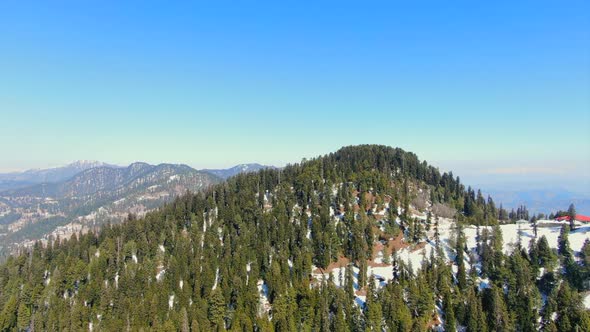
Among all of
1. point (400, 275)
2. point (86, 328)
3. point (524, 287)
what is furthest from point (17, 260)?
point (524, 287)

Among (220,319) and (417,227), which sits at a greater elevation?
(417,227)

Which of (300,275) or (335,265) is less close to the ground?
(300,275)

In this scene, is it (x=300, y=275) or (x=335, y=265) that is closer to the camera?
(x=300, y=275)

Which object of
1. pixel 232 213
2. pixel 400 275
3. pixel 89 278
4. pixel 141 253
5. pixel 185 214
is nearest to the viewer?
pixel 400 275

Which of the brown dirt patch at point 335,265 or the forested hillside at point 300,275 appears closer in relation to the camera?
the forested hillside at point 300,275

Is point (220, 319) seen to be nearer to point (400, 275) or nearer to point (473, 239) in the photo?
point (400, 275)

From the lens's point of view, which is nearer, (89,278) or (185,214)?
(89,278)

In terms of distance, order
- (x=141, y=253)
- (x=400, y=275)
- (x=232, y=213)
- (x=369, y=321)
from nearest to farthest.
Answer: (x=369, y=321)
(x=400, y=275)
(x=141, y=253)
(x=232, y=213)

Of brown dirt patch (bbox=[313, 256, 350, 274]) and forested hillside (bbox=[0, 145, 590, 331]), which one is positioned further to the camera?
brown dirt patch (bbox=[313, 256, 350, 274])
